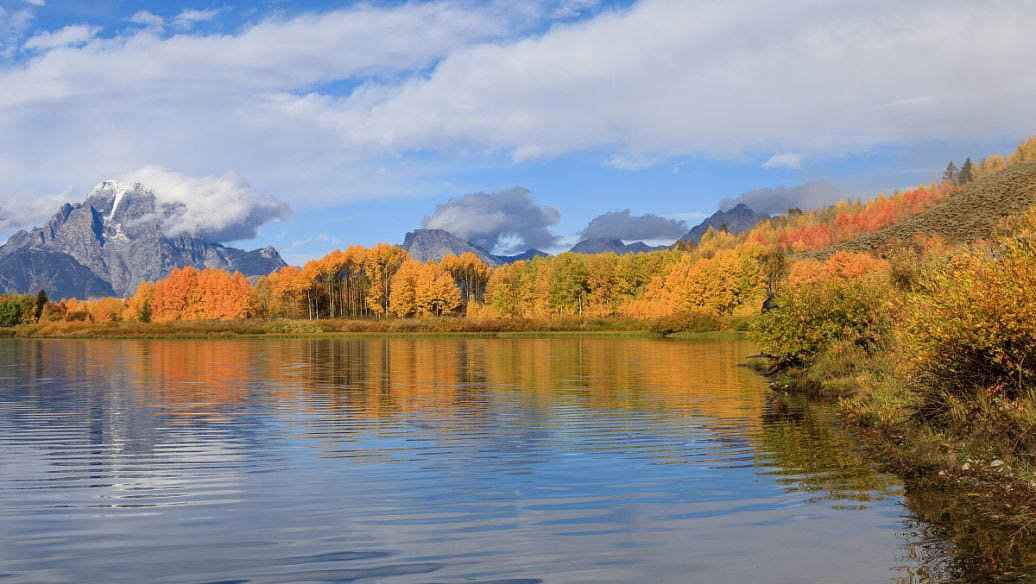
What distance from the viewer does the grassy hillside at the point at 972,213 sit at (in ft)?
513

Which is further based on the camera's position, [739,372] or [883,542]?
[739,372]

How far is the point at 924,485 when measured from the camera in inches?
606

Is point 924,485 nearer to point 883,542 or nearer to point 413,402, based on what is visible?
point 883,542

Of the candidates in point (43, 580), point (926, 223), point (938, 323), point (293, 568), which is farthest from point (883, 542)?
point (926, 223)

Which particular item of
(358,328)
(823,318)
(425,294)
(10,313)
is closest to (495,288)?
(425,294)

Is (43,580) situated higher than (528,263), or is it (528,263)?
(528,263)

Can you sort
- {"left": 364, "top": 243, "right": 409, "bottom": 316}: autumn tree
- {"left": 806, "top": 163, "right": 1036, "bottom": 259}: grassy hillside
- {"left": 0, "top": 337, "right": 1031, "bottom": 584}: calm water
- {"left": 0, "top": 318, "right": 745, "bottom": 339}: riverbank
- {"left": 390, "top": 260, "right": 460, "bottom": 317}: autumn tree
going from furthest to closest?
{"left": 364, "top": 243, "right": 409, "bottom": 316}: autumn tree, {"left": 390, "top": 260, "right": 460, "bottom": 317}: autumn tree, {"left": 806, "top": 163, "right": 1036, "bottom": 259}: grassy hillside, {"left": 0, "top": 318, "right": 745, "bottom": 339}: riverbank, {"left": 0, "top": 337, "right": 1031, "bottom": 584}: calm water

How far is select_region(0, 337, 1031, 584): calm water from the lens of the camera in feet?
35.8

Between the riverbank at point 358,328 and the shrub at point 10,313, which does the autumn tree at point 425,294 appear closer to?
the riverbank at point 358,328

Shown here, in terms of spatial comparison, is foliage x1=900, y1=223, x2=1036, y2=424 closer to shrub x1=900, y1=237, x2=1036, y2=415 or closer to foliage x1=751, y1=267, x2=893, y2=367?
shrub x1=900, y1=237, x2=1036, y2=415

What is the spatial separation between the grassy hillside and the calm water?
5608 inches

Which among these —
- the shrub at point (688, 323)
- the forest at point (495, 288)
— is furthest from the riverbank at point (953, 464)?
the forest at point (495, 288)

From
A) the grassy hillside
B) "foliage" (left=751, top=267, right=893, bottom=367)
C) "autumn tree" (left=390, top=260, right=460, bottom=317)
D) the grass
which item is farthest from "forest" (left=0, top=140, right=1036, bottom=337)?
Answer: the grass

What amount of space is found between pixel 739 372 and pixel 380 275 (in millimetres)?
144667
